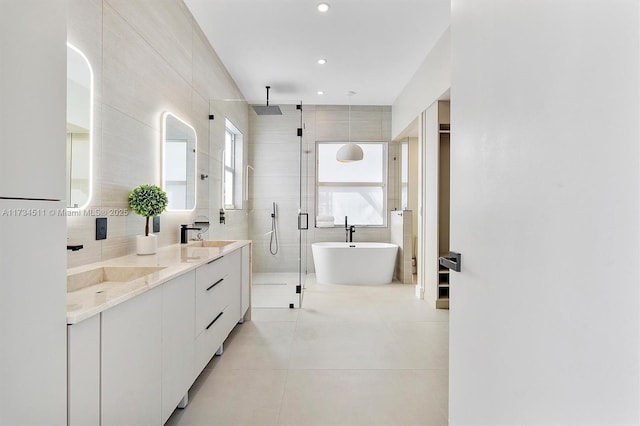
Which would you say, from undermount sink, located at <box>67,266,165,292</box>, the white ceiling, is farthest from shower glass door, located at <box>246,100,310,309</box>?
undermount sink, located at <box>67,266,165,292</box>

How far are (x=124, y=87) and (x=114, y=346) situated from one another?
63.6 inches

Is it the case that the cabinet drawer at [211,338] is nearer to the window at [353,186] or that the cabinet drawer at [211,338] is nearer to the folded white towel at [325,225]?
the folded white towel at [325,225]

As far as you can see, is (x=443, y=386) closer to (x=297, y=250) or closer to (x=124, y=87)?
(x=297, y=250)

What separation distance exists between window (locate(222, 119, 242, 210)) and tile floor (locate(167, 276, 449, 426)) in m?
1.29

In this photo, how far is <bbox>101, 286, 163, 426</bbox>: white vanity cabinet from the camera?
107 cm

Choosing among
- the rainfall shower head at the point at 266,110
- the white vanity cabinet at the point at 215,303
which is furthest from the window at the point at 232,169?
the white vanity cabinet at the point at 215,303

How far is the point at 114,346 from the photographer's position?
43.3 inches

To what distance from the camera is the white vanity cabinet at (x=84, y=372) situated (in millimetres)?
890

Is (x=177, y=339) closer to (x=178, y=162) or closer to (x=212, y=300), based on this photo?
(x=212, y=300)

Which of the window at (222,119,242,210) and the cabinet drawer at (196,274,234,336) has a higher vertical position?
the window at (222,119,242,210)

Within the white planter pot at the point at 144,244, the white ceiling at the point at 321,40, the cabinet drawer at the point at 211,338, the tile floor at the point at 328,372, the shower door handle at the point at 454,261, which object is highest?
the white ceiling at the point at 321,40

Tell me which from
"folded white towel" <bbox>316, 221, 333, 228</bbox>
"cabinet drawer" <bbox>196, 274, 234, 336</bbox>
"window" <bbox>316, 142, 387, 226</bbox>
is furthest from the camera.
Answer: "window" <bbox>316, 142, 387, 226</bbox>

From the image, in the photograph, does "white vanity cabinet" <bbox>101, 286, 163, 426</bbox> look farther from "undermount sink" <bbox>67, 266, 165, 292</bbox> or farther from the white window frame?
the white window frame

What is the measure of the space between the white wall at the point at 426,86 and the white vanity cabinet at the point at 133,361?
10.3ft
